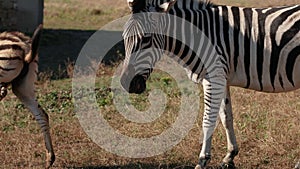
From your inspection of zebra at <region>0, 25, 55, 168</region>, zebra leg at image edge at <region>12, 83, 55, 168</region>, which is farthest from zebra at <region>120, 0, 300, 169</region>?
→ zebra leg at image edge at <region>12, 83, 55, 168</region>

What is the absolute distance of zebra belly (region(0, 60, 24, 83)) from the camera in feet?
18.4

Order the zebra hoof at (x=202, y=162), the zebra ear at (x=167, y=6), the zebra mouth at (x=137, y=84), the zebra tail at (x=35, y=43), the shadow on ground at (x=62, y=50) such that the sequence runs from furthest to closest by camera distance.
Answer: the shadow on ground at (x=62, y=50) → the zebra tail at (x=35, y=43) → the zebra hoof at (x=202, y=162) → the zebra ear at (x=167, y=6) → the zebra mouth at (x=137, y=84)

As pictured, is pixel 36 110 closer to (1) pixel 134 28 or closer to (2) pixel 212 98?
(1) pixel 134 28

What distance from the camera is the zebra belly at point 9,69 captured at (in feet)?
18.4

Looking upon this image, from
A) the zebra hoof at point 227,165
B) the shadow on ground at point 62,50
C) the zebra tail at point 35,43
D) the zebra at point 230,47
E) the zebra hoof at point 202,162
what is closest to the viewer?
the zebra at point 230,47

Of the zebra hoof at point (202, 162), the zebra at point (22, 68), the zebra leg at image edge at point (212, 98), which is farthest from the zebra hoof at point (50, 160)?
the zebra leg at image edge at point (212, 98)

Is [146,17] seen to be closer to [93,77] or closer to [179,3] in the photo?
[179,3]

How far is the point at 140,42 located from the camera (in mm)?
4984

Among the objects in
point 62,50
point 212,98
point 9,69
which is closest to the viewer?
point 212,98

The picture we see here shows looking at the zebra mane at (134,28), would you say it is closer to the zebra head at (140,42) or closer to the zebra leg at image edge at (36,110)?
the zebra head at (140,42)

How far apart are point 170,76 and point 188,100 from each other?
196 centimetres

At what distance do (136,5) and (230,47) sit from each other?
998 millimetres

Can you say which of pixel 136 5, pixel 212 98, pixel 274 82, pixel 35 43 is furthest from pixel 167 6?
pixel 35 43

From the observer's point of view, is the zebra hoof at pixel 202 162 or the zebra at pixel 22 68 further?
the zebra at pixel 22 68
